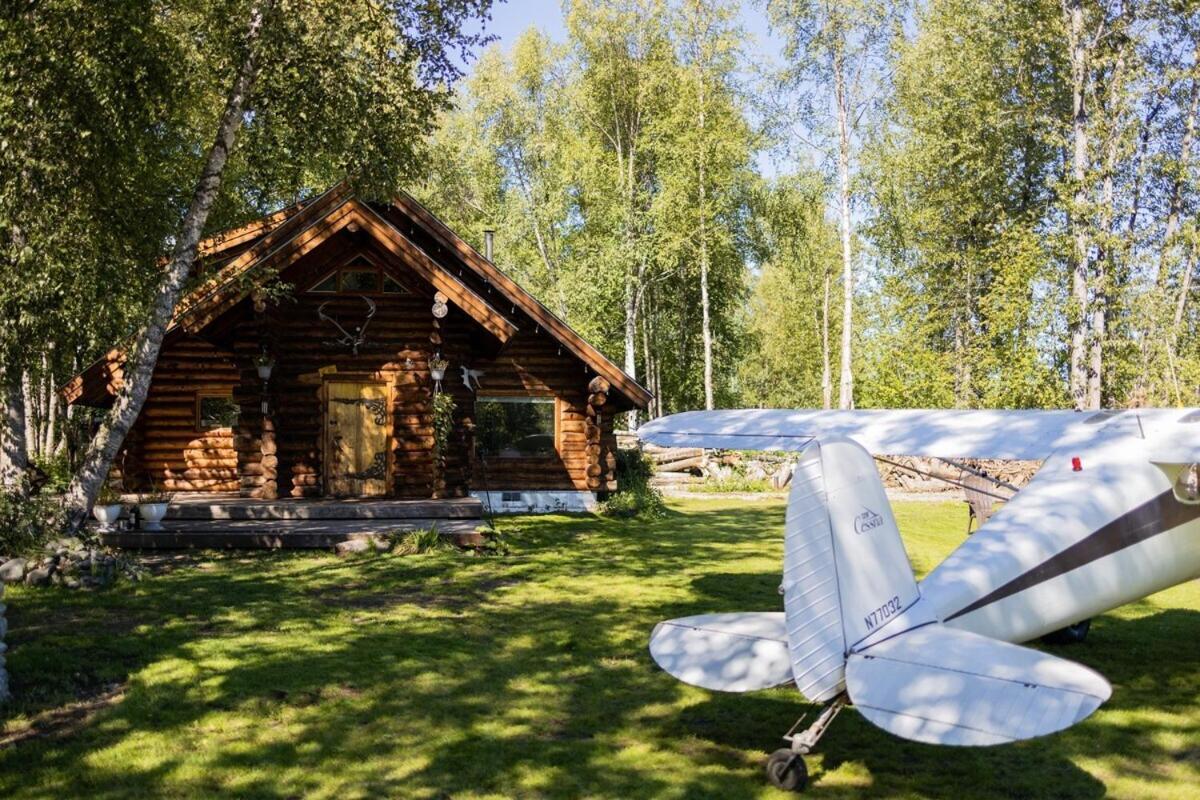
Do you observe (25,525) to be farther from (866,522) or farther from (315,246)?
(866,522)

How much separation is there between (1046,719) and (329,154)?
12.6 metres

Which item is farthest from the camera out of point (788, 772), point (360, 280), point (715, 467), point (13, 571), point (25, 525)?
point (715, 467)

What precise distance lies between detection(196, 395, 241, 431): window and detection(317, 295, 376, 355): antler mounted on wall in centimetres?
381

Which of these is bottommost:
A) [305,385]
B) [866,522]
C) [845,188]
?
[866,522]

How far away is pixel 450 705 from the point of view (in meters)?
7.57

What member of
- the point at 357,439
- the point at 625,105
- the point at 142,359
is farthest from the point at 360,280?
the point at 625,105

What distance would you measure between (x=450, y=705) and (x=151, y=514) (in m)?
8.58

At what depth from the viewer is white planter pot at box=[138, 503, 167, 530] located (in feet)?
46.7

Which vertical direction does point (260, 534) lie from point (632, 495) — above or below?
above

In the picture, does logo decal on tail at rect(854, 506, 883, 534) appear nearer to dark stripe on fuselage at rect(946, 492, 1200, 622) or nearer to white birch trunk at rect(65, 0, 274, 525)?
dark stripe on fuselage at rect(946, 492, 1200, 622)

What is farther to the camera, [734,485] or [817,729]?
[734,485]

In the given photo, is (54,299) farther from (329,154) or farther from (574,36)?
(574,36)

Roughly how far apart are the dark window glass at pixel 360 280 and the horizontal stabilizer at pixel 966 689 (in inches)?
545

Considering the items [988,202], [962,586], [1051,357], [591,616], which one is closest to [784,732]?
[962,586]
